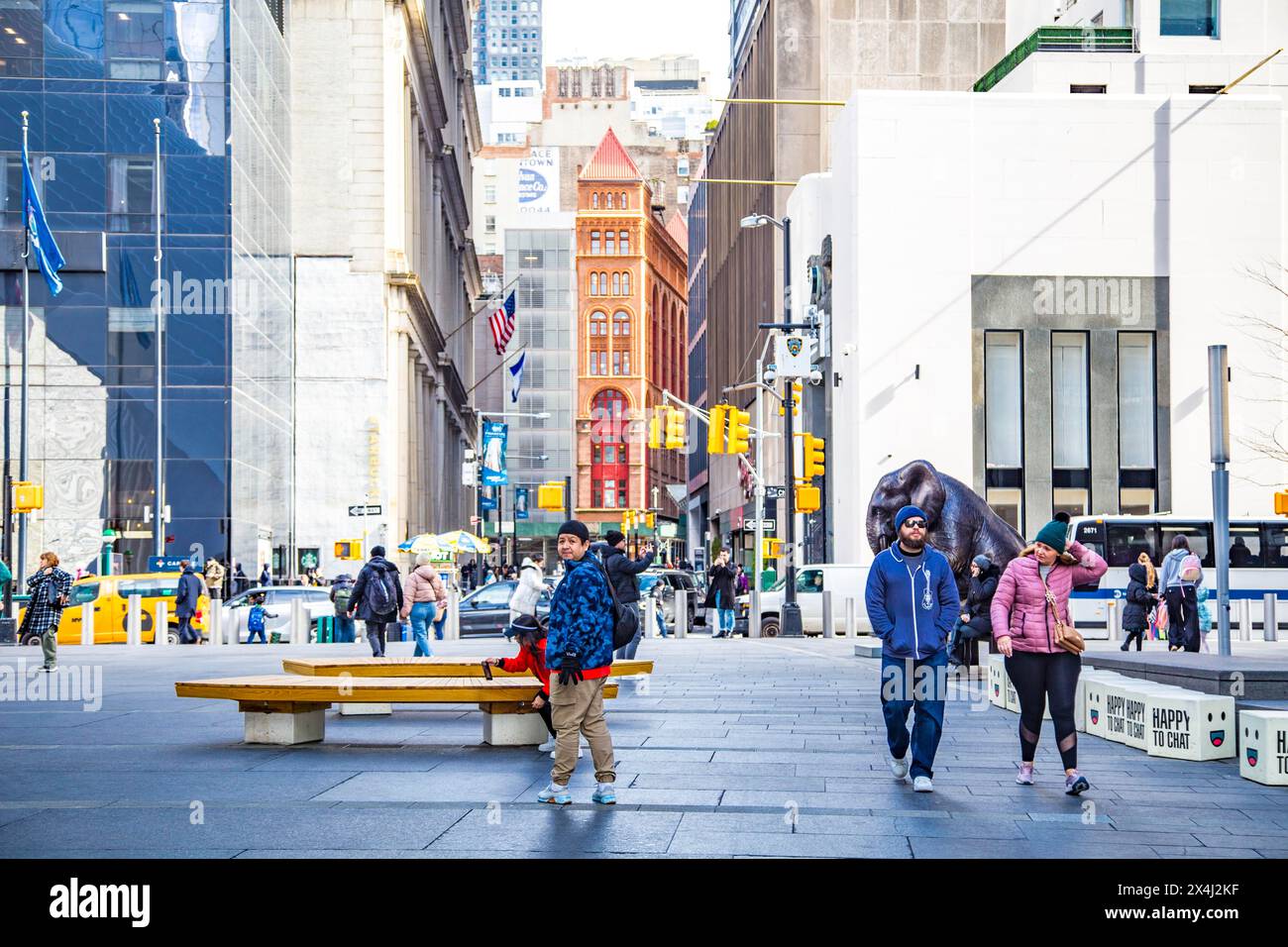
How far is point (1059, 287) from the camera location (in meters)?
48.5

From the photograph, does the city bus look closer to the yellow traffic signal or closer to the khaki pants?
the yellow traffic signal

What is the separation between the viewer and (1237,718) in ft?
44.3

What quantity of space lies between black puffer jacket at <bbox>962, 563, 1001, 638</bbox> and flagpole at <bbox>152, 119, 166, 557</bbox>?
84.0 feet

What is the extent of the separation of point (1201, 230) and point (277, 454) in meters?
30.4

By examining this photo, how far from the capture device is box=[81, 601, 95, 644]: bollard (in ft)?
107

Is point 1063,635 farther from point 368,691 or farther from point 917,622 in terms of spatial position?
point 368,691

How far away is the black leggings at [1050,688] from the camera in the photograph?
1097 centimetres

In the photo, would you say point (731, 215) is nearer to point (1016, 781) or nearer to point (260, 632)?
point (260, 632)

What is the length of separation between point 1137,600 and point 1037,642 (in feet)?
51.5

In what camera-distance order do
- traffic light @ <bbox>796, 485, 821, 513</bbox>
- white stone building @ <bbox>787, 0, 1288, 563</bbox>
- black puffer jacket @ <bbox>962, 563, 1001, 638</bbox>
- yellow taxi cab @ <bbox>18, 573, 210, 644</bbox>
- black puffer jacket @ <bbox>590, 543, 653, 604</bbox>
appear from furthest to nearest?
white stone building @ <bbox>787, 0, 1288, 563</bbox> → traffic light @ <bbox>796, 485, 821, 513</bbox> → yellow taxi cab @ <bbox>18, 573, 210, 644</bbox> → black puffer jacket @ <bbox>962, 563, 1001, 638</bbox> → black puffer jacket @ <bbox>590, 543, 653, 604</bbox>

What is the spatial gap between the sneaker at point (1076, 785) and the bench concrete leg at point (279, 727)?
6.44 meters

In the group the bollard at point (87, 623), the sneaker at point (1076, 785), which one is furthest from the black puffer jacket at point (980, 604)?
the bollard at point (87, 623)

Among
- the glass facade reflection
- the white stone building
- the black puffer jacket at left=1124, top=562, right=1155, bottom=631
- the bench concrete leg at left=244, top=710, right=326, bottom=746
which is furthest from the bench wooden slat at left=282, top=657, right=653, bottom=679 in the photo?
the white stone building

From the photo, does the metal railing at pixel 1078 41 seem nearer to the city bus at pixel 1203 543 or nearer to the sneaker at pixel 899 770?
the city bus at pixel 1203 543
